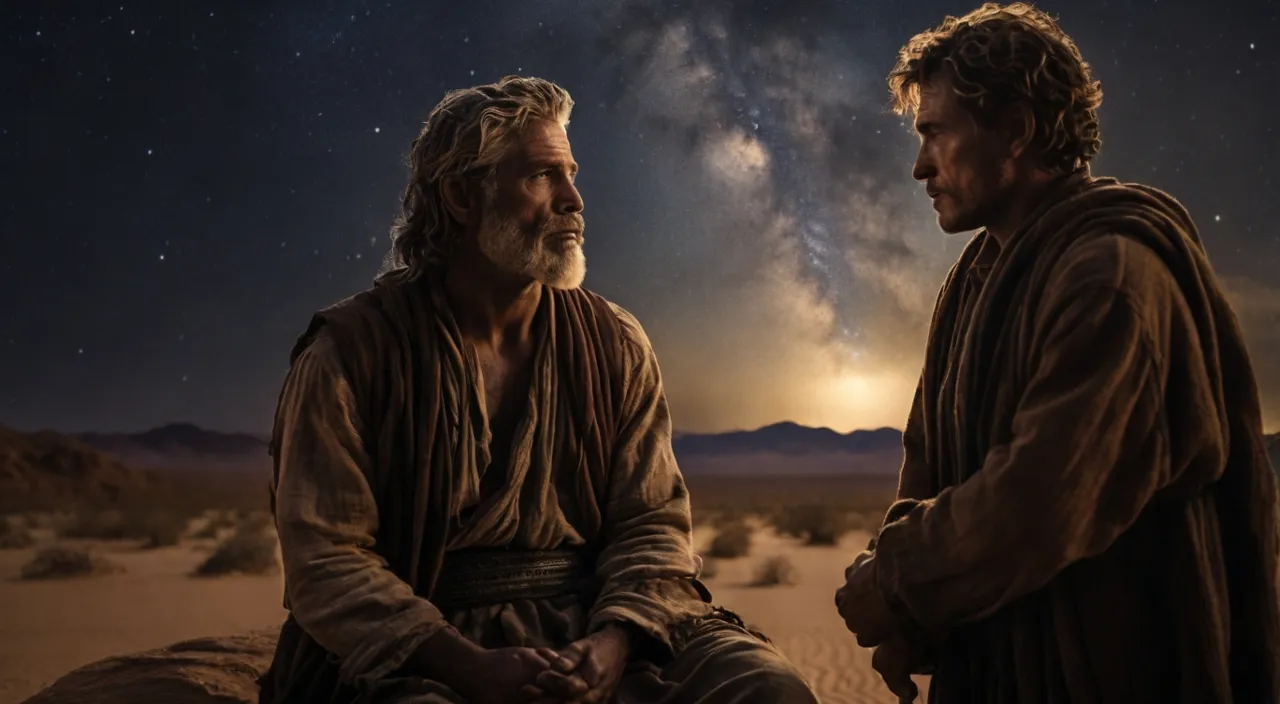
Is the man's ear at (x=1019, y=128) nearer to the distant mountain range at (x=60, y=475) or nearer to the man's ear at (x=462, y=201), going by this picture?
the man's ear at (x=462, y=201)

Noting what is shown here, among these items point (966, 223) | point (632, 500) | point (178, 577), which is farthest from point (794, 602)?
point (966, 223)

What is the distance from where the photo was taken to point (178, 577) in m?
13.9

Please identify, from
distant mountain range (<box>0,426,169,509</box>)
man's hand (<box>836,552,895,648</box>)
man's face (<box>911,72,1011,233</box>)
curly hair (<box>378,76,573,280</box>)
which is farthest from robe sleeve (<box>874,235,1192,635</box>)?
distant mountain range (<box>0,426,169,509</box>)

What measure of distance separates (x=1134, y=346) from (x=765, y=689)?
1316mm

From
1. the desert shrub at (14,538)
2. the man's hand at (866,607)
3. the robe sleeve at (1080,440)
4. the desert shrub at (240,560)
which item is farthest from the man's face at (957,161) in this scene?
the desert shrub at (14,538)

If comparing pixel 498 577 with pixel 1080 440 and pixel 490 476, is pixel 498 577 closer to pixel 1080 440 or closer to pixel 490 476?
pixel 490 476

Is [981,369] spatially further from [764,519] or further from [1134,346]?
[764,519]

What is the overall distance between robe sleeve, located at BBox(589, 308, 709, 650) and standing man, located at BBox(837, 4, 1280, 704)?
2.38ft

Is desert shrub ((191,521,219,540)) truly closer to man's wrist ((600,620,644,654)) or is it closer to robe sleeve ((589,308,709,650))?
robe sleeve ((589,308,709,650))

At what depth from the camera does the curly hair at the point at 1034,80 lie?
2752 millimetres

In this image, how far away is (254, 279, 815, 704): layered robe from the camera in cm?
311

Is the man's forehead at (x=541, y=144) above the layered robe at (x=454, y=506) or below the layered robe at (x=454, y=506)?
above

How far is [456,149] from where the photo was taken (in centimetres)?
352

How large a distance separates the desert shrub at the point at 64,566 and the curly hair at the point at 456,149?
12077mm
